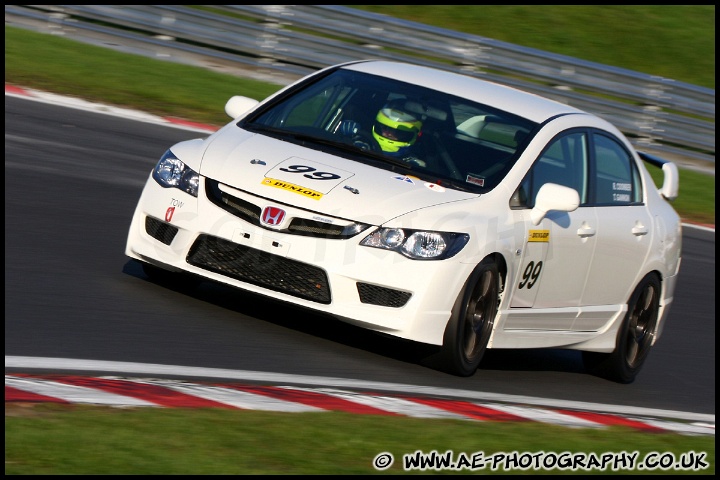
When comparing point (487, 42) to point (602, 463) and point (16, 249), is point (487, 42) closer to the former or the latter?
point (16, 249)

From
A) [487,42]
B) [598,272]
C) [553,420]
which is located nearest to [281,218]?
[553,420]

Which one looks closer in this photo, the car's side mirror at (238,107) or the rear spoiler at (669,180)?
the car's side mirror at (238,107)

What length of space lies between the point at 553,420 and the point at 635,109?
40.2 ft

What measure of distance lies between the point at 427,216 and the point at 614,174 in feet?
6.68

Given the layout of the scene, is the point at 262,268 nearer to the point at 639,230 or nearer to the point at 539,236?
→ the point at 539,236

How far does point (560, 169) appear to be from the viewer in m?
7.61

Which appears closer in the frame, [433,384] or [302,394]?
[302,394]

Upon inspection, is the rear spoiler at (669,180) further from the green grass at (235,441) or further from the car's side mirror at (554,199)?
the green grass at (235,441)

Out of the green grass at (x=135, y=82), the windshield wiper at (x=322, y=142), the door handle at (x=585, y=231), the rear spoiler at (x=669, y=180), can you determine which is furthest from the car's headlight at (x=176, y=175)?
the green grass at (x=135, y=82)

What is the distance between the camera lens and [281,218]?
256 inches

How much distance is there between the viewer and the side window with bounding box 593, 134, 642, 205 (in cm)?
798

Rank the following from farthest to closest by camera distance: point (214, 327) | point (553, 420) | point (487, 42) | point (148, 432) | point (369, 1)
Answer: point (369, 1)
point (487, 42)
point (214, 327)
point (553, 420)
point (148, 432)

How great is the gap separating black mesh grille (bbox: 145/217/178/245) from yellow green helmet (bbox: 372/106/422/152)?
1.26 meters

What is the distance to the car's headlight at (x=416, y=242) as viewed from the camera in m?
6.45
